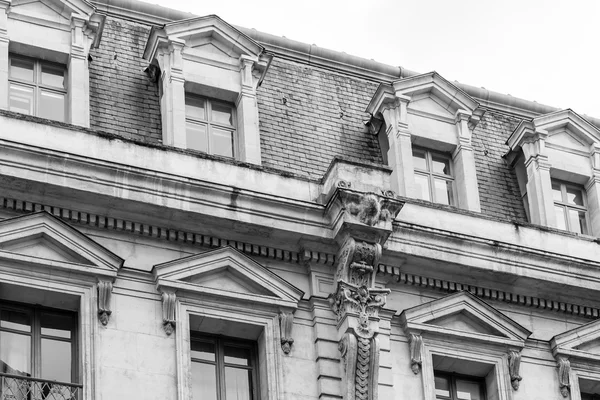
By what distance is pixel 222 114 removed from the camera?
32406 millimetres

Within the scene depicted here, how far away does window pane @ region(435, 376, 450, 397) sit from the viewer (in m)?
30.4

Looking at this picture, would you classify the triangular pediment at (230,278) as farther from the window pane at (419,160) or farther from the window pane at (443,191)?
the window pane at (419,160)

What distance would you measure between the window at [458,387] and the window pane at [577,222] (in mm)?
4873

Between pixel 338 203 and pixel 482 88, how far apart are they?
845 centimetres

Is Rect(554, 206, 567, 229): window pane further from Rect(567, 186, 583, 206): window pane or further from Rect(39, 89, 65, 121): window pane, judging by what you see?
Rect(39, 89, 65, 121): window pane

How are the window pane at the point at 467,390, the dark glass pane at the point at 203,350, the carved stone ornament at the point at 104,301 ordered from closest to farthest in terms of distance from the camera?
the carved stone ornament at the point at 104,301 → the dark glass pane at the point at 203,350 → the window pane at the point at 467,390

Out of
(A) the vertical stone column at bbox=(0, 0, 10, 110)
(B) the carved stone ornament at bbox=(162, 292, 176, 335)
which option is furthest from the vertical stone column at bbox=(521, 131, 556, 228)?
(A) the vertical stone column at bbox=(0, 0, 10, 110)

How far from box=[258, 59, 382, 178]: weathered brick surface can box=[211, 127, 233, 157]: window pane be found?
652 mm

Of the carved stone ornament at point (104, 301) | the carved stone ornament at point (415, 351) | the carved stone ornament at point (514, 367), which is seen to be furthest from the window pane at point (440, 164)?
the carved stone ornament at point (104, 301)

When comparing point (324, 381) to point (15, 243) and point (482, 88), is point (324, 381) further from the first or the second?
point (482, 88)

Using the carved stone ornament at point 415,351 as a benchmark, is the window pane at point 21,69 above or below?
above

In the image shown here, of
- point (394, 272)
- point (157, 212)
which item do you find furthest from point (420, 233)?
point (157, 212)

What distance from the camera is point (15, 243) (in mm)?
27828

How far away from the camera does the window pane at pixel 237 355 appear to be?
95.6 ft
